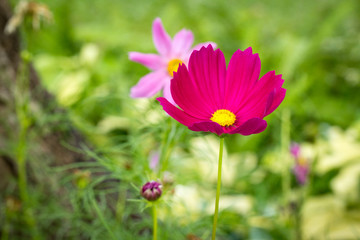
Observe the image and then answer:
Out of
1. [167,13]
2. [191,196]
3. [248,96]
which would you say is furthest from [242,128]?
[167,13]

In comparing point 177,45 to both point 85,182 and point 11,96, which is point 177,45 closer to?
point 85,182

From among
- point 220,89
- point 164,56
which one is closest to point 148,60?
point 164,56

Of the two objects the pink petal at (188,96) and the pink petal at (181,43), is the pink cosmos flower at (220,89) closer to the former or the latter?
the pink petal at (188,96)

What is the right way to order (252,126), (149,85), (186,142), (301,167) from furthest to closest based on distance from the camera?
(301,167) → (186,142) → (149,85) → (252,126)

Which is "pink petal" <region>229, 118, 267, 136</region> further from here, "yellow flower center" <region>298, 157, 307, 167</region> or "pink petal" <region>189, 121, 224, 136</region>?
"yellow flower center" <region>298, 157, 307, 167</region>

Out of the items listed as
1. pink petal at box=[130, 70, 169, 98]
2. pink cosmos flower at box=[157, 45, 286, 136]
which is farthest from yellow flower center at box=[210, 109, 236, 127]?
A: pink petal at box=[130, 70, 169, 98]

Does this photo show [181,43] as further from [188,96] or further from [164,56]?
[188,96]
